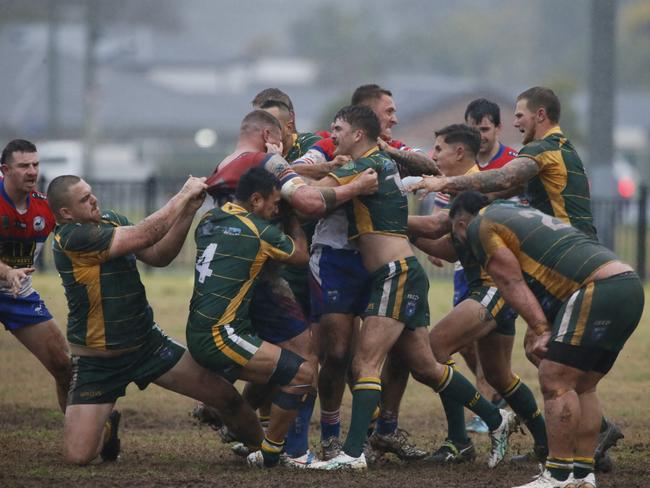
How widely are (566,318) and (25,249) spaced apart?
14.4 ft

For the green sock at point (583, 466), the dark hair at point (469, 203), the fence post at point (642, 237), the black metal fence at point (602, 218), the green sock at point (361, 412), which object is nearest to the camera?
the green sock at point (583, 466)

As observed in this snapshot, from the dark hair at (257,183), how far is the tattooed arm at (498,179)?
1015 mm

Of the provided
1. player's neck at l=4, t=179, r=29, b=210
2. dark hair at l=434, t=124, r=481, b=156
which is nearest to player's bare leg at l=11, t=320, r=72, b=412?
player's neck at l=4, t=179, r=29, b=210

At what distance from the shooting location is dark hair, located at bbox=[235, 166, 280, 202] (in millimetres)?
7980

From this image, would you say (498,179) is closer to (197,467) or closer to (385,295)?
(385,295)

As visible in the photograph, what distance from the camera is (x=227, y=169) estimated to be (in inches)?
331

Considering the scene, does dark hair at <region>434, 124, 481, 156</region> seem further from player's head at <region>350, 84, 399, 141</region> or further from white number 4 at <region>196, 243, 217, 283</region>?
white number 4 at <region>196, 243, 217, 283</region>

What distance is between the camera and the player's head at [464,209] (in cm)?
795

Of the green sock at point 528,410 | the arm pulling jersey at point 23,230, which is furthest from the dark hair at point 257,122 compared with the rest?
the green sock at point 528,410

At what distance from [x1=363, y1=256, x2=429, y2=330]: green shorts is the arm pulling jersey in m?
2.72

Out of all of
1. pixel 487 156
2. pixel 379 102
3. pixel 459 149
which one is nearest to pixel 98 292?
pixel 379 102

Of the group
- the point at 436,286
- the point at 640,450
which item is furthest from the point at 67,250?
the point at 436,286

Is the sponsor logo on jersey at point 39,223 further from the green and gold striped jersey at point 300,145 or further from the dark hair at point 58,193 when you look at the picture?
the green and gold striped jersey at point 300,145

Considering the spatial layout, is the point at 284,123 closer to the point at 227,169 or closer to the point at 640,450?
the point at 227,169
